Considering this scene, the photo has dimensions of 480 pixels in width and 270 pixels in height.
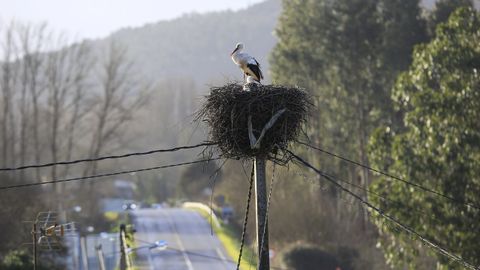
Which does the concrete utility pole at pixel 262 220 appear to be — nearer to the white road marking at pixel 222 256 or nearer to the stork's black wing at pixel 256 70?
the stork's black wing at pixel 256 70

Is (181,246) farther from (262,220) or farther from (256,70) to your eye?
(262,220)

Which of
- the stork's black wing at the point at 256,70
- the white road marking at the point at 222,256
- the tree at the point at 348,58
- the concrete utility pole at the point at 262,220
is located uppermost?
the tree at the point at 348,58

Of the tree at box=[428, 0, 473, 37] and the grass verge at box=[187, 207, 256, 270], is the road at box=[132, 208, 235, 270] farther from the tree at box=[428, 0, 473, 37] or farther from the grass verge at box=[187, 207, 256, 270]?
the tree at box=[428, 0, 473, 37]

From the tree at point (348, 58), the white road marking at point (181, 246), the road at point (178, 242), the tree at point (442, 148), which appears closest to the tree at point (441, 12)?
the tree at point (348, 58)

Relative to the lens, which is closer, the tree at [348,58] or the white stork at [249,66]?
the white stork at [249,66]

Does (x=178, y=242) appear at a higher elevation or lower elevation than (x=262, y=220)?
lower

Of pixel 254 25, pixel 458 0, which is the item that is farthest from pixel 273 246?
pixel 254 25

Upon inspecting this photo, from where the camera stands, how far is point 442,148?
87.8ft

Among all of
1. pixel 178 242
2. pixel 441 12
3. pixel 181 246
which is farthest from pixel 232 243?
pixel 441 12

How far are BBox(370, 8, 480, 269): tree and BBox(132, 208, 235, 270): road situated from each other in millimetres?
11033

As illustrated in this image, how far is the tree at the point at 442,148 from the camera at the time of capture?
26.0 m

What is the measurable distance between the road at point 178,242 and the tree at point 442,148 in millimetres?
11033

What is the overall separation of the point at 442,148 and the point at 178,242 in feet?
74.6

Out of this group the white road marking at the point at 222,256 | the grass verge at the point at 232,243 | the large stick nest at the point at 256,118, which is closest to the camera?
the large stick nest at the point at 256,118
